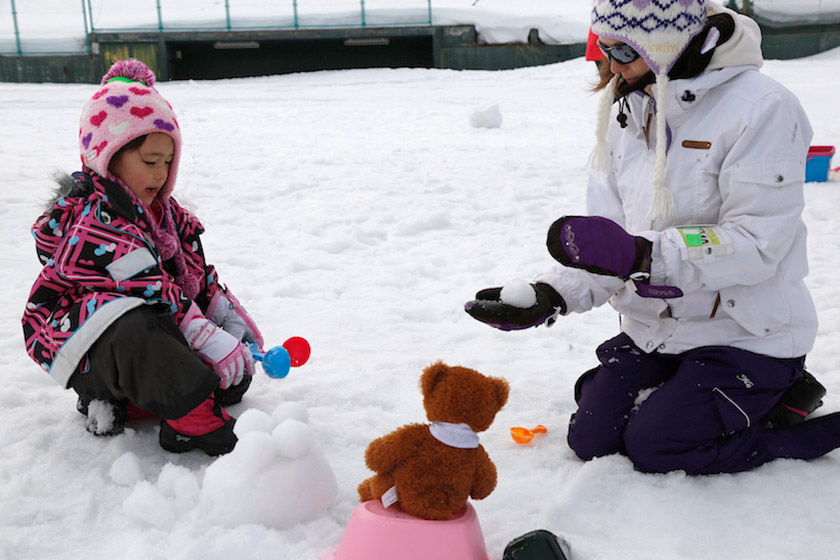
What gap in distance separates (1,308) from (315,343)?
1.34m

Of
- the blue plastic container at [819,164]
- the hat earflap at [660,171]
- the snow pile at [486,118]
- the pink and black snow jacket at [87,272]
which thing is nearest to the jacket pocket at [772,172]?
the hat earflap at [660,171]

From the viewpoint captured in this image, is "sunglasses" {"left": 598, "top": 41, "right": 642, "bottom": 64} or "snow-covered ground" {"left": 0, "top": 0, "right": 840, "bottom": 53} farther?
"snow-covered ground" {"left": 0, "top": 0, "right": 840, "bottom": 53}

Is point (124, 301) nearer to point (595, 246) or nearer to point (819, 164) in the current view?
point (595, 246)

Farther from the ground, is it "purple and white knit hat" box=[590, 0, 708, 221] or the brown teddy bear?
"purple and white knit hat" box=[590, 0, 708, 221]

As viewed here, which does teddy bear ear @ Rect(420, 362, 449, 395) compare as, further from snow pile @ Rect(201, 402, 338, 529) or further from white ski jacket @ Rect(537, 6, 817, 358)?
white ski jacket @ Rect(537, 6, 817, 358)

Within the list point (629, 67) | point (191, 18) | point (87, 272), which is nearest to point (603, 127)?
point (629, 67)

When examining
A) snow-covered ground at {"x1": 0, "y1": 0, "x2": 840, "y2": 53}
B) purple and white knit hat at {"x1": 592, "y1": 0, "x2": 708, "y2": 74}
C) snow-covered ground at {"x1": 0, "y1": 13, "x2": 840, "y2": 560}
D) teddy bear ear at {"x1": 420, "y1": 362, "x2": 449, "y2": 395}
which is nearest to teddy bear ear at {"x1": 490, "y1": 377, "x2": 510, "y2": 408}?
teddy bear ear at {"x1": 420, "y1": 362, "x2": 449, "y2": 395}

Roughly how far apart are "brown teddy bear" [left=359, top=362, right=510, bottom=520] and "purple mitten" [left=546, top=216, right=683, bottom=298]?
0.35m

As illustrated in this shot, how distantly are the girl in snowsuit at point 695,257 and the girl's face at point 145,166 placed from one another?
0.94m

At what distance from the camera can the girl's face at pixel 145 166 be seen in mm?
2057

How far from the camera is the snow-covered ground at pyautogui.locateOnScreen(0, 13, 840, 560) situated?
1.64 m

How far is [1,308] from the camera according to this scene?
3.10 metres

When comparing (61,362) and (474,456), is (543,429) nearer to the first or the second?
(474,456)

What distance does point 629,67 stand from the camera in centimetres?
194
